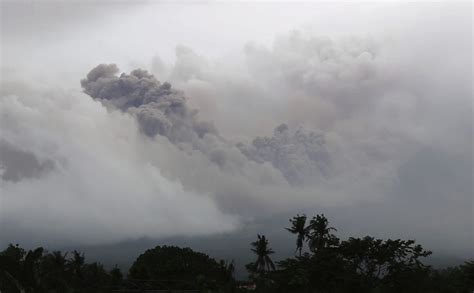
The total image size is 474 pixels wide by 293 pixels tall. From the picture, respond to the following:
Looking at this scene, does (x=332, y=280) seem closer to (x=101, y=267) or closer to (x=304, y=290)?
(x=304, y=290)

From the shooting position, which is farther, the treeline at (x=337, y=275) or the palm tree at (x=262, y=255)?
the palm tree at (x=262, y=255)

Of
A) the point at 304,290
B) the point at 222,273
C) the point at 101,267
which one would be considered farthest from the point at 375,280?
the point at 101,267

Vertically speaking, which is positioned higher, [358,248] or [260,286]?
[358,248]

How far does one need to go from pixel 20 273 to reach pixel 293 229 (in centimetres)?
4898

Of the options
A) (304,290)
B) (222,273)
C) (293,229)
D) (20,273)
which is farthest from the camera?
(222,273)

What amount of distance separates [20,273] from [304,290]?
34.1 metres

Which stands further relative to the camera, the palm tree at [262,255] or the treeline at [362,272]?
the palm tree at [262,255]

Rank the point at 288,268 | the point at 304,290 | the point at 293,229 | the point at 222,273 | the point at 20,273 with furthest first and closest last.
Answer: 1. the point at 222,273
2. the point at 293,229
3. the point at 288,268
4. the point at 304,290
5. the point at 20,273

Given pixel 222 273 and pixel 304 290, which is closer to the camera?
pixel 304 290

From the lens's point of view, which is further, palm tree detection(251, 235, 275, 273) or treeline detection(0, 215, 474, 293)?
palm tree detection(251, 235, 275, 273)

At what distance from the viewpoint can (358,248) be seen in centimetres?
7362

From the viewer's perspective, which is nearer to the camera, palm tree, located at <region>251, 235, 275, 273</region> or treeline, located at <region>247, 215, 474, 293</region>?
treeline, located at <region>247, 215, 474, 293</region>

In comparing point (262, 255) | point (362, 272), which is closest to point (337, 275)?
point (362, 272)

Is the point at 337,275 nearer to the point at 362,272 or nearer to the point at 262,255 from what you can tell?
the point at 362,272
